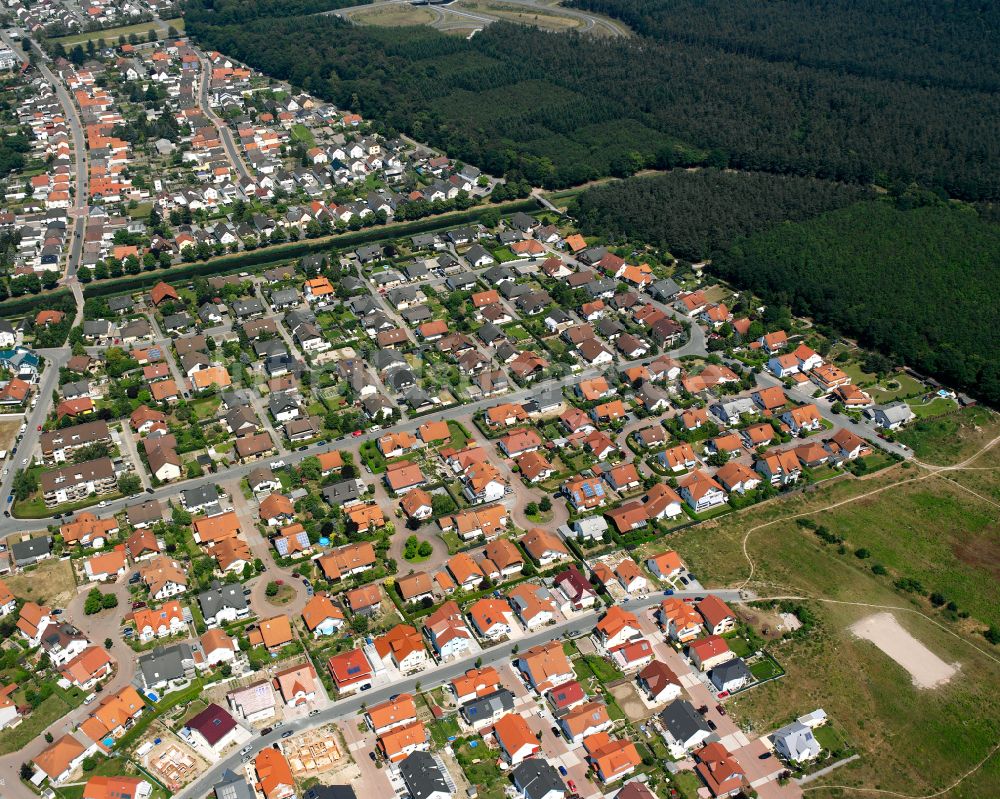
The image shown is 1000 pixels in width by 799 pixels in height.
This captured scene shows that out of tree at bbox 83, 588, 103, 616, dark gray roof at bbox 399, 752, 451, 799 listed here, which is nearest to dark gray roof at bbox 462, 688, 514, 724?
dark gray roof at bbox 399, 752, 451, 799

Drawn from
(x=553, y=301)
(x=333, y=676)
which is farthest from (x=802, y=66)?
(x=333, y=676)

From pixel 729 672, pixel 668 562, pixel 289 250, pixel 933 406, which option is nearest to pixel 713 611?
pixel 729 672

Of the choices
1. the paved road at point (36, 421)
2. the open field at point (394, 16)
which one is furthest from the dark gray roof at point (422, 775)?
the open field at point (394, 16)

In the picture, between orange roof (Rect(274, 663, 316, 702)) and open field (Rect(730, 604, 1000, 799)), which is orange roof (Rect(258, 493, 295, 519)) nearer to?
orange roof (Rect(274, 663, 316, 702))

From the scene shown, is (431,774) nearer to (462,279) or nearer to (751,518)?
(751,518)

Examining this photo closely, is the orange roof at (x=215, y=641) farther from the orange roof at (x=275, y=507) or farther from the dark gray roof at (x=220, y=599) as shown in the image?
the orange roof at (x=275, y=507)
